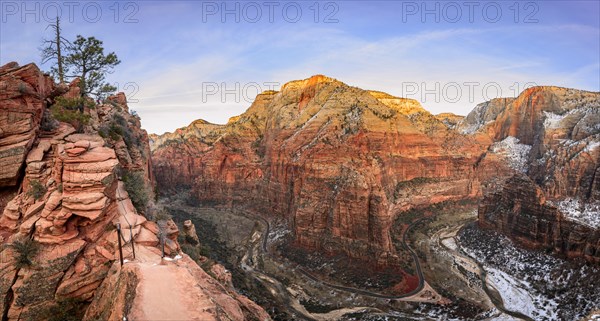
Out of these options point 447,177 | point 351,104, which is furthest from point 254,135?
point 447,177

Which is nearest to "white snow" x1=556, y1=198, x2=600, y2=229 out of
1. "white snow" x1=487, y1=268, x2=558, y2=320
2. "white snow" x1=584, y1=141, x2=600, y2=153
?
"white snow" x1=487, y1=268, x2=558, y2=320

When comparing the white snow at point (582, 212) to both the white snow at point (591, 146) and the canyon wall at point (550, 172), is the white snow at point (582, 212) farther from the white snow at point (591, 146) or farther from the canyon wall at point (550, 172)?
the white snow at point (591, 146)

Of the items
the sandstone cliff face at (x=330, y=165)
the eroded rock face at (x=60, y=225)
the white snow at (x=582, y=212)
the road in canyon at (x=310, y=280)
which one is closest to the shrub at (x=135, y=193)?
the eroded rock face at (x=60, y=225)

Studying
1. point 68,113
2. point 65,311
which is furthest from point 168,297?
point 68,113

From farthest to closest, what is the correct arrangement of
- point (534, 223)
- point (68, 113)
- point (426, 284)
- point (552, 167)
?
point (552, 167), point (534, 223), point (426, 284), point (68, 113)

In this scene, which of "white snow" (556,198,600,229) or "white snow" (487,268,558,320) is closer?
"white snow" (487,268,558,320)

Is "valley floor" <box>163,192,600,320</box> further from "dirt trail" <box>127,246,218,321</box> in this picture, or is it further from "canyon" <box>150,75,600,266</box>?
"dirt trail" <box>127,246,218,321</box>

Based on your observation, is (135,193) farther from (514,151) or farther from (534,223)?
(514,151)
